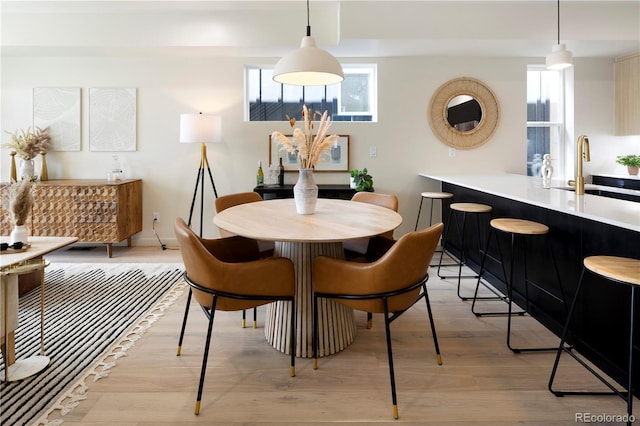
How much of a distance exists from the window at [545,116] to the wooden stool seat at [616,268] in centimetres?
383

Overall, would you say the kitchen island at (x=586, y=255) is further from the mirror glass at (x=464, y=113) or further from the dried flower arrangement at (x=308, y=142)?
the mirror glass at (x=464, y=113)

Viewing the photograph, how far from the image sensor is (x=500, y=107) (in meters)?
4.83

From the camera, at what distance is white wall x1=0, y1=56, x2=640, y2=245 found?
15.7 feet

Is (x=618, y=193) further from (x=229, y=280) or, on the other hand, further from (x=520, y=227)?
(x=229, y=280)

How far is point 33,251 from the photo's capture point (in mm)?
2107

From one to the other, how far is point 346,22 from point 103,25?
2.61 m

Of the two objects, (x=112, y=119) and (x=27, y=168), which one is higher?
(x=112, y=119)

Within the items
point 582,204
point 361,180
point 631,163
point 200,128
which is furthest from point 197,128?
point 631,163

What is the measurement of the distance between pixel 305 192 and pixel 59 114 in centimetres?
399

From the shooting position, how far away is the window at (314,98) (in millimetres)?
4957

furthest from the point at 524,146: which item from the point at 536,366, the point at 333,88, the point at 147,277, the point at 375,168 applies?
the point at 147,277

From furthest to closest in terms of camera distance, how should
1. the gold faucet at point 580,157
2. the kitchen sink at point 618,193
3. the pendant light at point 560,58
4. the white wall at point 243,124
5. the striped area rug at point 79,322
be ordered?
the white wall at point 243,124
the kitchen sink at point 618,193
the pendant light at point 560,58
the gold faucet at point 580,157
the striped area rug at point 79,322

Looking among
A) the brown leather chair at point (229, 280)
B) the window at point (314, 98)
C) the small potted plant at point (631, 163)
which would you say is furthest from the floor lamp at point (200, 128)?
the small potted plant at point (631, 163)

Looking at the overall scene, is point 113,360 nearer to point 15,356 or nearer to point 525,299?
point 15,356
